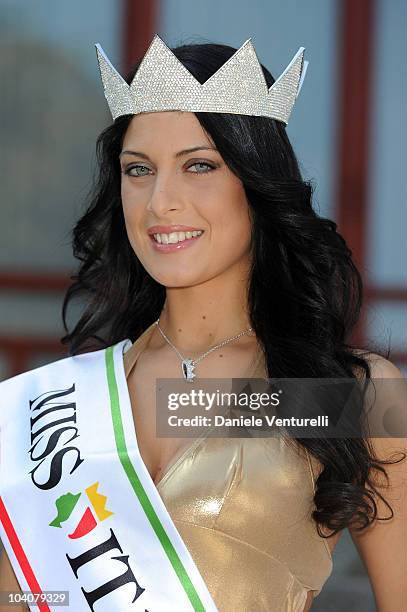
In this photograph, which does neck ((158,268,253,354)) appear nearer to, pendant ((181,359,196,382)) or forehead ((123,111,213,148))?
pendant ((181,359,196,382))

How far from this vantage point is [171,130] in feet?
7.10

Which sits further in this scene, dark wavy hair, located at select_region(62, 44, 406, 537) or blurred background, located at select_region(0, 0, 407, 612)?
blurred background, located at select_region(0, 0, 407, 612)

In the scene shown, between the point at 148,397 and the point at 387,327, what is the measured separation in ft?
6.42

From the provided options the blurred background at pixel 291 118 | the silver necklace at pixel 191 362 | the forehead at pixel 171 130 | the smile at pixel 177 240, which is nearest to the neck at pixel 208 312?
the silver necklace at pixel 191 362

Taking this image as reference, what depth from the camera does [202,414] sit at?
221 cm

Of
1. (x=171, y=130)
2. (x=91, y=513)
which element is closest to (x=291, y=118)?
(x=171, y=130)

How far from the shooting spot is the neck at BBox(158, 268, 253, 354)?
2.28 m

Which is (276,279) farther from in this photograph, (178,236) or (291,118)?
(291,118)

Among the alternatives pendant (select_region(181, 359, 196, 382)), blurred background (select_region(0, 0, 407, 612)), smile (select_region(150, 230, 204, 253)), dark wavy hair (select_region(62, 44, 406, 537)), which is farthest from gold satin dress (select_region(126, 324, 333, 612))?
blurred background (select_region(0, 0, 407, 612))

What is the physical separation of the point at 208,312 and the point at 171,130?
344 mm

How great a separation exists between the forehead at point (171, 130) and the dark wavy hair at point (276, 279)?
2 centimetres

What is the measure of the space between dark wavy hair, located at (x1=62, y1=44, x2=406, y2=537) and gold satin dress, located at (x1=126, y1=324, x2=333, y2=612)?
4cm

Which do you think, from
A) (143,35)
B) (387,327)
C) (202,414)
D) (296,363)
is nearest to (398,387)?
(296,363)

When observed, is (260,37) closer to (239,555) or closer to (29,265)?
(29,265)
